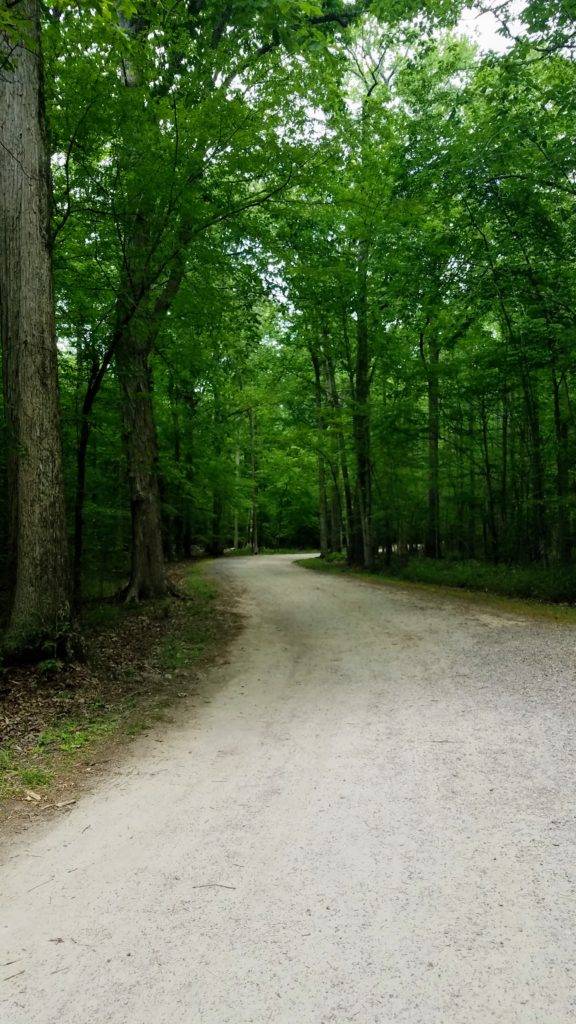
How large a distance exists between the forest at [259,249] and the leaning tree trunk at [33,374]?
2 cm

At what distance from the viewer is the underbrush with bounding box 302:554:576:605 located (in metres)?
9.91

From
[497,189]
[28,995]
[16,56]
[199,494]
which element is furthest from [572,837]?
[199,494]

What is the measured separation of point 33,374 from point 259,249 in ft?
17.5

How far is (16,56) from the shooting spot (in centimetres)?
552

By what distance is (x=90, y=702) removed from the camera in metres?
5.29

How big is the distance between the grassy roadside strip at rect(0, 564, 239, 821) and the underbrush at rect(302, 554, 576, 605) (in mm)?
5883

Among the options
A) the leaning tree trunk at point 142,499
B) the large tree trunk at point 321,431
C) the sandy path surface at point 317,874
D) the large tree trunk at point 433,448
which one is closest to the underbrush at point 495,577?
the large tree trunk at point 433,448

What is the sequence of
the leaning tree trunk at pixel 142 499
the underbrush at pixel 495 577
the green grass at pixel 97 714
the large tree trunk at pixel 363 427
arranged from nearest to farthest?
the green grass at pixel 97 714 → the underbrush at pixel 495 577 → the leaning tree trunk at pixel 142 499 → the large tree trunk at pixel 363 427

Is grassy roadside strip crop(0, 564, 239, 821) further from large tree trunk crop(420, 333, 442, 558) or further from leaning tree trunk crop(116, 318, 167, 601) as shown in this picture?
large tree trunk crop(420, 333, 442, 558)

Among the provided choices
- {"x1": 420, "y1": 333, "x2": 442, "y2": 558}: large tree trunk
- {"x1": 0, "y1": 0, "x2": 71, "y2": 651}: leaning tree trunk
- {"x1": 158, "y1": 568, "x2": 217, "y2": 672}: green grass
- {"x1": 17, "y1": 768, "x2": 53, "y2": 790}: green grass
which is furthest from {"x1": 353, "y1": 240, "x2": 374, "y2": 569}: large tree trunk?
{"x1": 17, "y1": 768, "x2": 53, "y2": 790}: green grass

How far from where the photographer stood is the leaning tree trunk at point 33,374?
564cm

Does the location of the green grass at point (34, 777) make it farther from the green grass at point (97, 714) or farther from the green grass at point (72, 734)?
the green grass at point (72, 734)

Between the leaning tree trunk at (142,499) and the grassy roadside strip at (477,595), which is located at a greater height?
the leaning tree trunk at (142,499)

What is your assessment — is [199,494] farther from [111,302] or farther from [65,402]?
[111,302]
